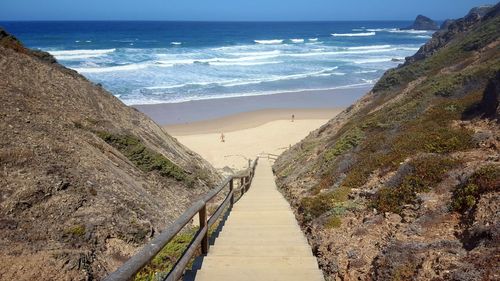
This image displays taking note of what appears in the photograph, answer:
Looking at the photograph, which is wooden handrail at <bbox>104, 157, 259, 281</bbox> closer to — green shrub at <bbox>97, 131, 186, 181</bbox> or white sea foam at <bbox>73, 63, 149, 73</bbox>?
green shrub at <bbox>97, 131, 186, 181</bbox>

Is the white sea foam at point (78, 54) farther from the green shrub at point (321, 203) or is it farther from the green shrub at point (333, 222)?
the green shrub at point (333, 222)

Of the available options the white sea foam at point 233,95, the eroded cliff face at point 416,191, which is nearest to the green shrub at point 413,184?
the eroded cliff face at point 416,191

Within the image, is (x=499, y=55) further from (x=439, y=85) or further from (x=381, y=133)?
(x=381, y=133)

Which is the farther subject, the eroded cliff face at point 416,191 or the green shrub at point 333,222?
the green shrub at point 333,222

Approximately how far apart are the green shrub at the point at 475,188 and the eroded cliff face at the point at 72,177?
4956 mm

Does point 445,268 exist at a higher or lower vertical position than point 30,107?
lower

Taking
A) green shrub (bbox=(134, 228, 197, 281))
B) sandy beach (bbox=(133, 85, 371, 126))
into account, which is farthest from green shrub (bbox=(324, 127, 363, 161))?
sandy beach (bbox=(133, 85, 371, 126))

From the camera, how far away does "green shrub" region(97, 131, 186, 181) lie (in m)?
11.0

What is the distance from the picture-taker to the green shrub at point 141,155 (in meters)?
11.0

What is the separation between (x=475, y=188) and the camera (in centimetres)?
593

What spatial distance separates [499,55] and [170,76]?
125ft

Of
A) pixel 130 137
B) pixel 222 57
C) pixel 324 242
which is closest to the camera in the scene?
pixel 324 242

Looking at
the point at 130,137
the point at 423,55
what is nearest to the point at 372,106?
the point at 130,137

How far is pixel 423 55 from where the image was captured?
28172 mm
